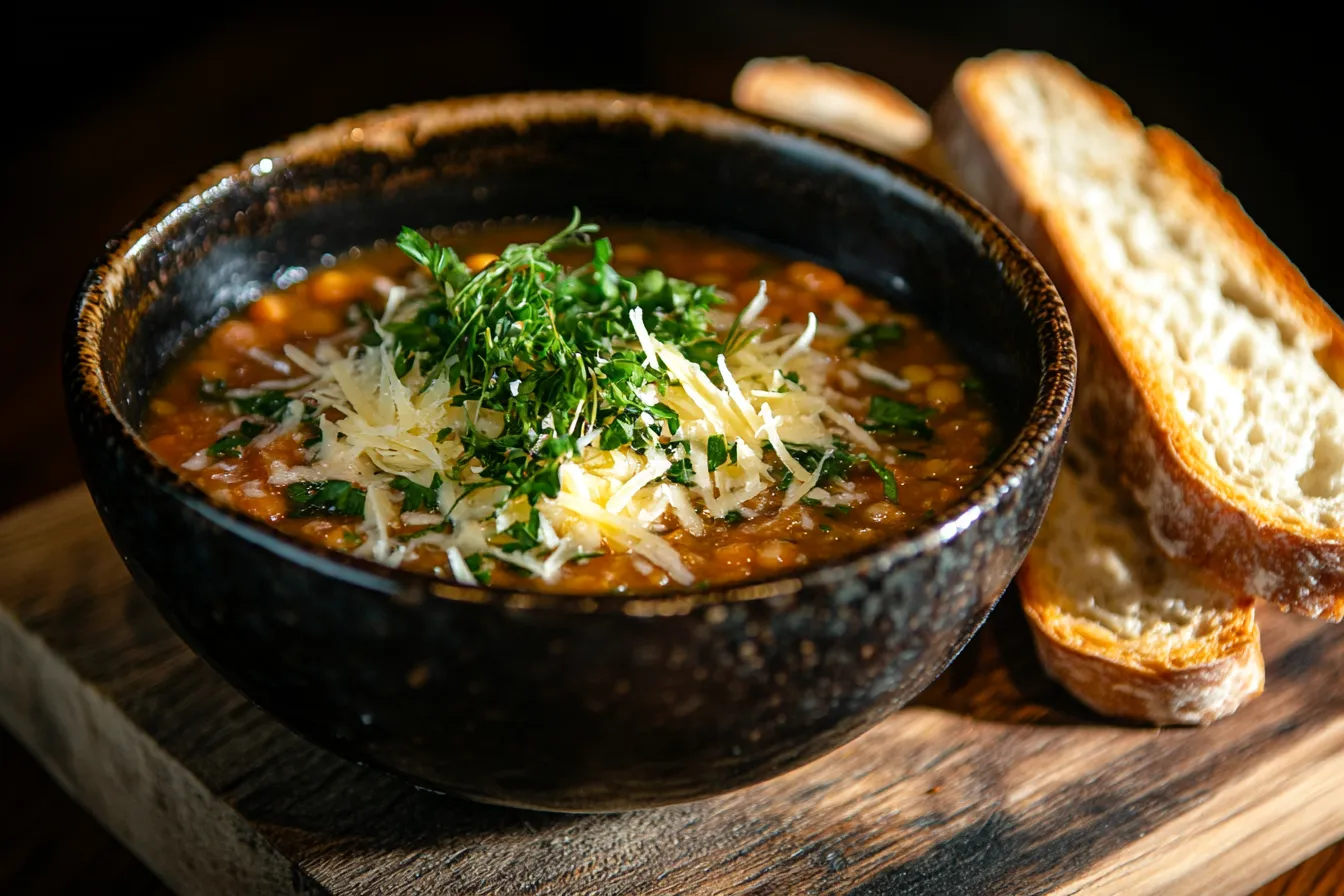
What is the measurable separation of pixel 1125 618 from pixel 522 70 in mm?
3394

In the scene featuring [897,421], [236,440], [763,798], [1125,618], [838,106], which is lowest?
[763,798]

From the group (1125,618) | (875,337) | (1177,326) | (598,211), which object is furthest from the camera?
(598,211)

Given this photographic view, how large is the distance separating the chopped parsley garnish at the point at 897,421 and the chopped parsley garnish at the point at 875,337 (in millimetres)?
245

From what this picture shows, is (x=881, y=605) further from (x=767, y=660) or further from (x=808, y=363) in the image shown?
(x=808, y=363)

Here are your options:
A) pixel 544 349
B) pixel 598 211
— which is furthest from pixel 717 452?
pixel 598 211

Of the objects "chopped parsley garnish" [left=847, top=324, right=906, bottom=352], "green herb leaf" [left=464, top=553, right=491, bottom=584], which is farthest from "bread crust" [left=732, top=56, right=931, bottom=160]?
"green herb leaf" [left=464, top=553, right=491, bottom=584]

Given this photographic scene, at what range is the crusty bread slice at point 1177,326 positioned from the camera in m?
2.27

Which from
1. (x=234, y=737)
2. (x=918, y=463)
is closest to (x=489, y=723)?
(x=234, y=737)

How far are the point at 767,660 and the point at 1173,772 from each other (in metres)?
0.89

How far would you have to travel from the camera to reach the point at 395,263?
2.73m

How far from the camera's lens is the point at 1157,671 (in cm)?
213

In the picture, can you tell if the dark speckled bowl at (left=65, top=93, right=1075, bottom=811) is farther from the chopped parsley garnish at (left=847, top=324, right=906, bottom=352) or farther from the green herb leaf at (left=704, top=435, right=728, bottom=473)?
the green herb leaf at (left=704, top=435, right=728, bottom=473)

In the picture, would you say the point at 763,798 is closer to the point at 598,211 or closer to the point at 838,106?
the point at 598,211

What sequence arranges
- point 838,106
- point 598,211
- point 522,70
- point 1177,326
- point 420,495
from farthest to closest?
point 522,70 → point 838,106 → point 598,211 → point 1177,326 → point 420,495
